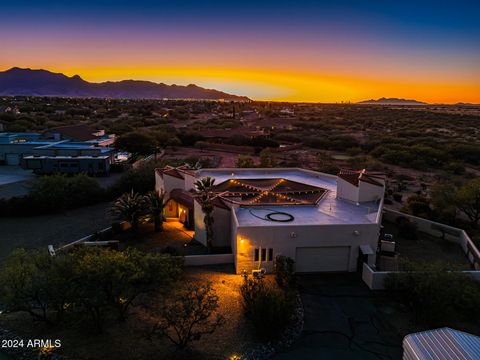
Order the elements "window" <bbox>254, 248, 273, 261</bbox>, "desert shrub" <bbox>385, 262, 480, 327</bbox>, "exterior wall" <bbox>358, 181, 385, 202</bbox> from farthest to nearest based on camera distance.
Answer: "exterior wall" <bbox>358, 181, 385, 202</bbox>
"window" <bbox>254, 248, 273, 261</bbox>
"desert shrub" <bbox>385, 262, 480, 327</bbox>

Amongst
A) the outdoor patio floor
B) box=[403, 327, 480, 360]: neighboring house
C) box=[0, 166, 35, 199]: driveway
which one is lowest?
box=[0, 166, 35, 199]: driveway

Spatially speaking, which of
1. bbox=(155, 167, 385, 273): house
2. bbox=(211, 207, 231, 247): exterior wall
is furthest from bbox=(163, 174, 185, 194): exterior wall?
bbox=(211, 207, 231, 247): exterior wall

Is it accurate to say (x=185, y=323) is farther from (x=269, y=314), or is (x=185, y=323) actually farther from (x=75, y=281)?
(x=75, y=281)

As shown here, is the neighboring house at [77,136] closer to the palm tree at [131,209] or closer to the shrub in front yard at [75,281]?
the palm tree at [131,209]

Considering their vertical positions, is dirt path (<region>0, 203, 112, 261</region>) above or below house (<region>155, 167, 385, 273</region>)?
below

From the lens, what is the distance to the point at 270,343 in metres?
14.5

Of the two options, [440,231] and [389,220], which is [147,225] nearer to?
[389,220]

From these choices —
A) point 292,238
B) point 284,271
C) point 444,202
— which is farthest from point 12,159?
point 444,202

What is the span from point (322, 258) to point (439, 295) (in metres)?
6.17

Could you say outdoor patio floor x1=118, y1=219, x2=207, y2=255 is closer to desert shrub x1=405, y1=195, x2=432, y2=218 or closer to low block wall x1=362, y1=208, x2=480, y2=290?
low block wall x1=362, y1=208, x2=480, y2=290

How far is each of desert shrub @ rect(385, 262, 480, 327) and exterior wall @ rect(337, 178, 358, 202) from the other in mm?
8825

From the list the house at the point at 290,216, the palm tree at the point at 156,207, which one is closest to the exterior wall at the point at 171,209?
the house at the point at 290,216

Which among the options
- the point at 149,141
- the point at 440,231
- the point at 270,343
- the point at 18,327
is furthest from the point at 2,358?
the point at 149,141

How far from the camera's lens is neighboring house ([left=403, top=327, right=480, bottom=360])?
8.39 meters
